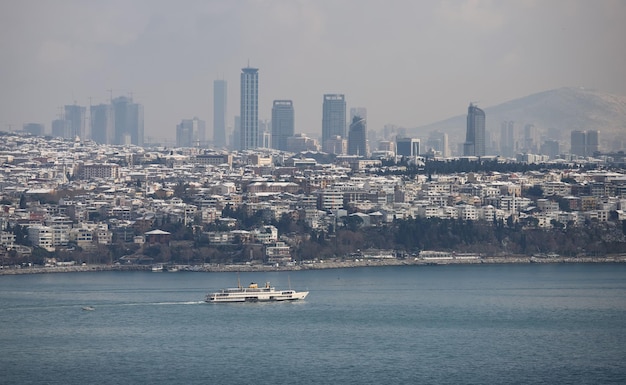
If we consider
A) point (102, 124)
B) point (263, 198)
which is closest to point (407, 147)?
point (102, 124)

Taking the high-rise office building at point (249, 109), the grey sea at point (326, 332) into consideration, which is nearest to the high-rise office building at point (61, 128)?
the high-rise office building at point (249, 109)

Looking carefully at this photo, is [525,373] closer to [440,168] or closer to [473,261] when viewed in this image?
[473,261]

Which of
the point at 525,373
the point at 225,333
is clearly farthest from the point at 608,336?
the point at 225,333

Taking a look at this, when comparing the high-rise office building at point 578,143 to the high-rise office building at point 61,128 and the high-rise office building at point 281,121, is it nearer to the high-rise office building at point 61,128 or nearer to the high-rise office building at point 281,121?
the high-rise office building at point 281,121

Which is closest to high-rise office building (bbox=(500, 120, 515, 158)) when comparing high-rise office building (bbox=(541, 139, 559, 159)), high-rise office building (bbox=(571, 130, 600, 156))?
high-rise office building (bbox=(541, 139, 559, 159))

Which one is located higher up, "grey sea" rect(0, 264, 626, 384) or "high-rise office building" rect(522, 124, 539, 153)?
"high-rise office building" rect(522, 124, 539, 153)

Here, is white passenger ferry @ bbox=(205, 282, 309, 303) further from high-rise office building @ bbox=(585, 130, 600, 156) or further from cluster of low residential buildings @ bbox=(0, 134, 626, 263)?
high-rise office building @ bbox=(585, 130, 600, 156)
